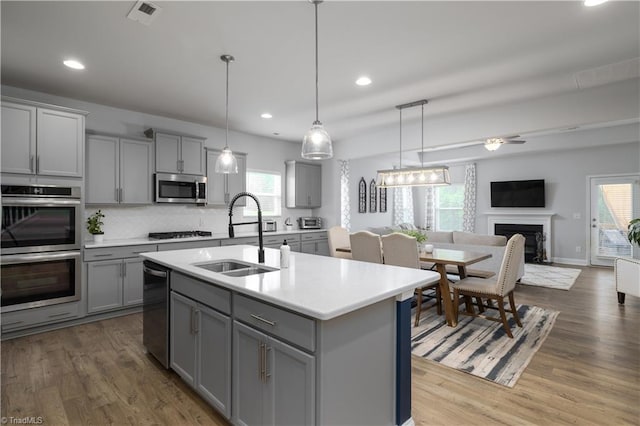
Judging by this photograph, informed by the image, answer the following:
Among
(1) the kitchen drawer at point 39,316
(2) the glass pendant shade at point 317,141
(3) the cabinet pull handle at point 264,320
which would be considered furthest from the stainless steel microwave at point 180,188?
(3) the cabinet pull handle at point 264,320

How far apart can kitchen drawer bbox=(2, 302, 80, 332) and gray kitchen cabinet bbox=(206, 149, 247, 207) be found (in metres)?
2.25

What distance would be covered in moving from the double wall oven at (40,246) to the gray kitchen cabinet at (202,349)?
6.57 feet

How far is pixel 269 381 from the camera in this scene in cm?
168

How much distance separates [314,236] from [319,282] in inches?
177

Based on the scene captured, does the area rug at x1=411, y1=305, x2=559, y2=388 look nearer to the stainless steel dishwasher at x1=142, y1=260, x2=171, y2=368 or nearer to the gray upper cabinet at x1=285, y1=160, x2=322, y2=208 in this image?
the stainless steel dishwasher at x1=142, y1=260, x2=171, y2=368

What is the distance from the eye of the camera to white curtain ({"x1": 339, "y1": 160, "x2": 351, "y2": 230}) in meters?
6.92

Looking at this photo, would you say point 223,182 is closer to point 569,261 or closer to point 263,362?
point 263,362

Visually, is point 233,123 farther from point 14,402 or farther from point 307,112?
point 14,402

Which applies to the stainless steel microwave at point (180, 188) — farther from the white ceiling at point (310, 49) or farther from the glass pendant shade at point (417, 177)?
the glass pendant shade at point (417, 177)

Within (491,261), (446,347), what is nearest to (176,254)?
(446,347)

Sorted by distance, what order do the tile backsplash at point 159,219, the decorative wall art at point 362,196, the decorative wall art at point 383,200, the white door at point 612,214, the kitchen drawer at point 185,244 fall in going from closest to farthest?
→ the kitchen drawer at point 185,244, the tile backsplash at point 159,219, the white door at point 612,214, the decorative wall art at point 362,196, the decorative wall art at point 383,200

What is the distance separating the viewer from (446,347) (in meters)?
3.14

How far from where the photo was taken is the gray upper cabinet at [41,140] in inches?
131
